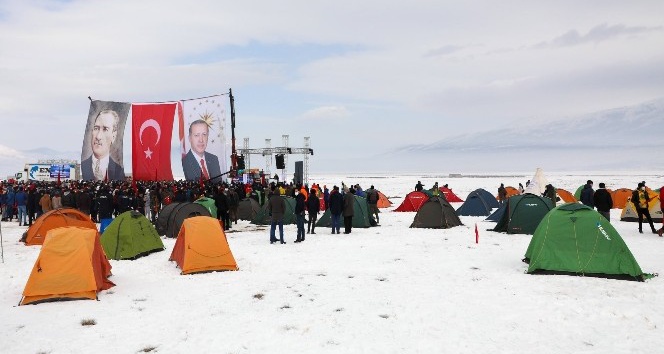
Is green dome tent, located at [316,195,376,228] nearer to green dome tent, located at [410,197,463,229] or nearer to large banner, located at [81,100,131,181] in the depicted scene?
green dome tent, located at [410,197,463,229]

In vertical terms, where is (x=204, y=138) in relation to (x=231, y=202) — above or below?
above

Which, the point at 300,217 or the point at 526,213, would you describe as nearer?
the point at 300,217

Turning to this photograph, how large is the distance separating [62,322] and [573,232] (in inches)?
413

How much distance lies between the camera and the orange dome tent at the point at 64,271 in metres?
8.68

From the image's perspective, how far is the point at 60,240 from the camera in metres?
9.18

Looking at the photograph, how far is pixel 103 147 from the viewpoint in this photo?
4012cm

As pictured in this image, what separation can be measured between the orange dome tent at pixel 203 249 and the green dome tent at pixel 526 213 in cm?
1100

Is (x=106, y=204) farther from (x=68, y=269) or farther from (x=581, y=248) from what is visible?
(x=581, y=248)

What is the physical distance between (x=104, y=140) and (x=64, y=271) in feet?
114

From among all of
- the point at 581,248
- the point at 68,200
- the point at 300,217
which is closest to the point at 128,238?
the point at 300,217

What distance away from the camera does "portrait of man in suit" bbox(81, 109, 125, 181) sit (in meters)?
40.1

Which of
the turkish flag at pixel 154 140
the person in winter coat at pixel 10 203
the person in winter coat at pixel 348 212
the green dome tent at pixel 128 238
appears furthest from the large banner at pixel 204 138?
the green dome tent at pixel 128 238

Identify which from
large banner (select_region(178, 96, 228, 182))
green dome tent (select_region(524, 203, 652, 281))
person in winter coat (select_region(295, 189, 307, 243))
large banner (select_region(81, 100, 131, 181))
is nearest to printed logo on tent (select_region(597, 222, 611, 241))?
green dome tent (select_region(524, 203, 652, 281))

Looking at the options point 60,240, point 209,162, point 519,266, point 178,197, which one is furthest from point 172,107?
point 519,266
